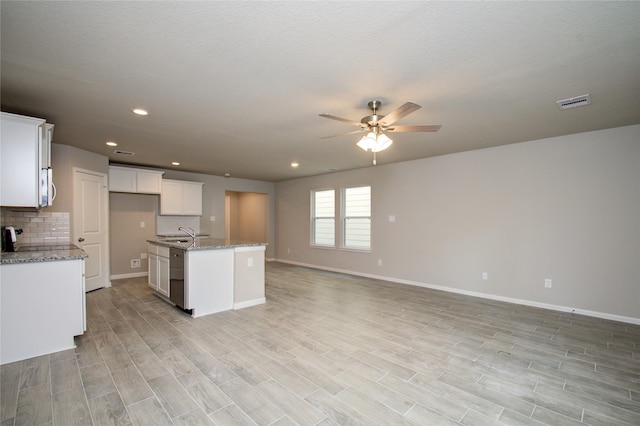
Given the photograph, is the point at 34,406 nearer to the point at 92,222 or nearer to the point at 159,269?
the point at 159,269

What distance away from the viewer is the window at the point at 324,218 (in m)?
7.40

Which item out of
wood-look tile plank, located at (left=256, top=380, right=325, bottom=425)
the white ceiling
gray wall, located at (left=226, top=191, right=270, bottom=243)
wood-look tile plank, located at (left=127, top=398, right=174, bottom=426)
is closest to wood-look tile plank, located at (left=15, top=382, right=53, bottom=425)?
wood-look tile plank, located at (left=127, top=398, right=174, bottom=426)

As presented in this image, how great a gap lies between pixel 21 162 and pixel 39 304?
134 centimetres

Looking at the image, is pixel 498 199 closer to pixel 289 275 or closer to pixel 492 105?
pixel 492 105

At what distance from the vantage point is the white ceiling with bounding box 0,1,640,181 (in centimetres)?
165

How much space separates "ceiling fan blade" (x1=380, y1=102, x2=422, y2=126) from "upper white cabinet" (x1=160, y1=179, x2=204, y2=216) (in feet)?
17.5

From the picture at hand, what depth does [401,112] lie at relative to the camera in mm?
2428

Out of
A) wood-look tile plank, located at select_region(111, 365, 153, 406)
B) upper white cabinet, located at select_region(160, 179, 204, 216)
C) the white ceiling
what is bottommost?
wood-look tile plank, located at select_region(111, 365, 153, 406)

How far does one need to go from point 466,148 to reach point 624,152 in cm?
184

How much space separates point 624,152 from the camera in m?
3.69

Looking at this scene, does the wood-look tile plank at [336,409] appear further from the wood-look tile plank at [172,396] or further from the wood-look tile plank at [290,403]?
the wood-look tile plank at [172,396]

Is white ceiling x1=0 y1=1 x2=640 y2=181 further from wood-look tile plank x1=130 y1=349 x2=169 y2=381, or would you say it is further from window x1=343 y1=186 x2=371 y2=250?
window x1=343 y1=186 x2=371 y2=250

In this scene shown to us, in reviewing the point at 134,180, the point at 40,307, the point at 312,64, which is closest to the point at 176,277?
the point at 40,307

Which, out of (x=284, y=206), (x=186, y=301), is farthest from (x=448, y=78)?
(x=284, y=206)
